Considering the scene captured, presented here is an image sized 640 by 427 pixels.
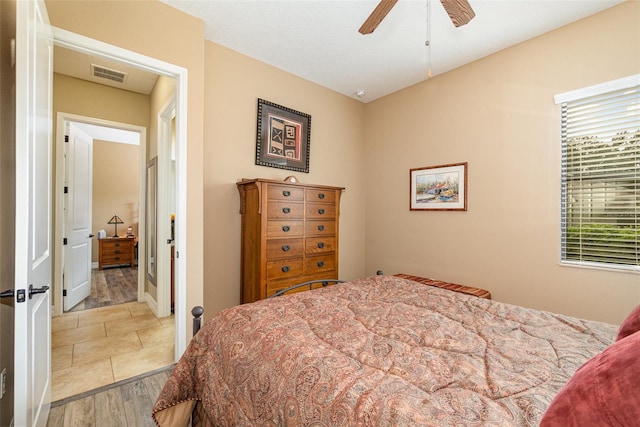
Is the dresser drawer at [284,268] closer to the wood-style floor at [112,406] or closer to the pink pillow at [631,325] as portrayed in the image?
the wood-style floor at [112,406]

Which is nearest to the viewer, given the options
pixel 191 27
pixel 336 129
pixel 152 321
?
pixel 191 27

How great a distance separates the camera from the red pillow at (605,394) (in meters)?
0.49

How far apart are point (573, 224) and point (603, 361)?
248 cm

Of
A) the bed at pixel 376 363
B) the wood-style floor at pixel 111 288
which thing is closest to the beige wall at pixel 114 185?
the wood-style floor at pixel 111 288

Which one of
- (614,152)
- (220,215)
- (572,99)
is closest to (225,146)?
(220,215)

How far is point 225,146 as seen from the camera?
2939 millimetres

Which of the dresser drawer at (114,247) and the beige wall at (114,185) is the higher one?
the beige wall at (114,185)

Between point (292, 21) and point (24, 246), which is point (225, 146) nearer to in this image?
point (292, 21)

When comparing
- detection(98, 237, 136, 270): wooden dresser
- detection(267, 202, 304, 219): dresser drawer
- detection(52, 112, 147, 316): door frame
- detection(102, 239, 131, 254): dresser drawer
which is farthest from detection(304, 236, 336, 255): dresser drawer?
detection(102, 239, 131, 254): dresser drawer

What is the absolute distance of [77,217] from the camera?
391cm

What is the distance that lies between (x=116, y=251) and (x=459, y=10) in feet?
24.5

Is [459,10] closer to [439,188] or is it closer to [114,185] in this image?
[439,188]

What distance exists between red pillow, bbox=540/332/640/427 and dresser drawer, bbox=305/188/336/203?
2535 mm

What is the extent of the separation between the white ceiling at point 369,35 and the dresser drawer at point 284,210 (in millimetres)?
1590
